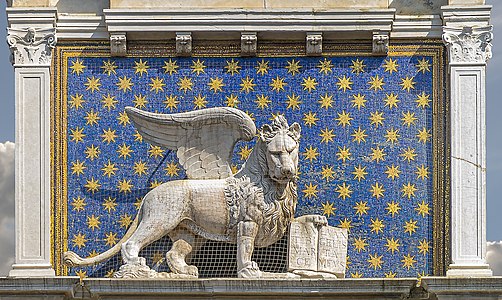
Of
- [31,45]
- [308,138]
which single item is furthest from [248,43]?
[31,45]

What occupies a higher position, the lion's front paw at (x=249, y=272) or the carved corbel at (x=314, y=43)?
the carved corbel at (x=314, y=43)

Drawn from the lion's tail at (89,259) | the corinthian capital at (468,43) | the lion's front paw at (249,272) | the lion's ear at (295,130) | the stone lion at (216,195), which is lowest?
the lion's front paw at (249,272)

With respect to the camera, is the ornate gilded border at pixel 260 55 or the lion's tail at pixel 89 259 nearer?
the lion's tail at pixel 89 259

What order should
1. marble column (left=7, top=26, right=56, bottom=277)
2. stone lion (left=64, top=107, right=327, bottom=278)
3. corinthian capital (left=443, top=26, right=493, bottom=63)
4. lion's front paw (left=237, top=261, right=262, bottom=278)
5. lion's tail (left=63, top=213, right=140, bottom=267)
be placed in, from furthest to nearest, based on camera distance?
1. corinthian capital (left=443, top=26, right=493, bottom=63)
2. marble column (left=7, top=26, right=56, bottom=277)
3. lion's tail (left=63, top=213, right=140, bottom=267)
4. stone lion (left=64, top=107, right=327, bottom=278)
5. lion's front paw (left=237, top=261, right=262, bottom=278)

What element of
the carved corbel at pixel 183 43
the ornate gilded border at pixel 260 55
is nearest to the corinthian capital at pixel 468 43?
the ornate gilded border at pixel 260 55

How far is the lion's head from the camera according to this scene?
24.4m

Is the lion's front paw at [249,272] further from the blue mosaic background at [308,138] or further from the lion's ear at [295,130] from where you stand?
the lion's ear at [295,130]

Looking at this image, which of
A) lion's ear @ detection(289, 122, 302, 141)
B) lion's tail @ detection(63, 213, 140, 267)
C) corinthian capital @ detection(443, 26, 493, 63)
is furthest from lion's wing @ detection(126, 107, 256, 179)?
corinthian capital @ detection(443, 26, 493, 63)

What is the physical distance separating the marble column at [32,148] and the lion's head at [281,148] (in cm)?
248

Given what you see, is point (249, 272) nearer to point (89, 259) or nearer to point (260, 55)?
point (89, 259)

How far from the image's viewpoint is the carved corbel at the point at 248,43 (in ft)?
83.2

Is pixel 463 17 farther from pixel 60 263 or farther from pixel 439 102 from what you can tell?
pixel 60 263

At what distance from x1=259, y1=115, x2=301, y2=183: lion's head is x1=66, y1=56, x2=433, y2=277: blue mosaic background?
0.61m

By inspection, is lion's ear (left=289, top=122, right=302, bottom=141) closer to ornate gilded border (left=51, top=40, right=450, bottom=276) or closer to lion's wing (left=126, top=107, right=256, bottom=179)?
lion's wing (left=126, top=107, right=256, bottom=179)
